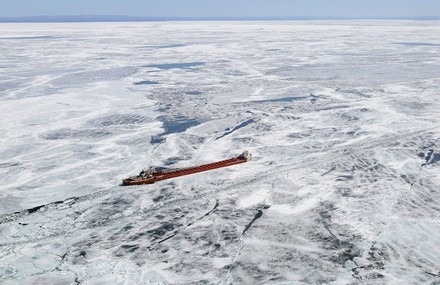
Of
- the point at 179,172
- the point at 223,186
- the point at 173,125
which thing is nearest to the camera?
the point at 223,186

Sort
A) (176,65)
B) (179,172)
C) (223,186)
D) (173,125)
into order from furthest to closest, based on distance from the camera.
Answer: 1. (176,65)
2. (173,125)
3. (179,172)
4. (223,186)

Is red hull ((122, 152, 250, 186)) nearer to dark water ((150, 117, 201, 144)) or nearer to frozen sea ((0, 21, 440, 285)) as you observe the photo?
frozen sea ((0, 21, 440, 285))

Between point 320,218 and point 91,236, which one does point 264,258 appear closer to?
point 320,218

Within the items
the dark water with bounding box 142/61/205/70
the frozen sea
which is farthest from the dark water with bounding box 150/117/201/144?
the dark water with bounding box 142/61/205/70

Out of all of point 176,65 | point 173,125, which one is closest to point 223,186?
point 173,125

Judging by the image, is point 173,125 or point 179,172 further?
point 173,125

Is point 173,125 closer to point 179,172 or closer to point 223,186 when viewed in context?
point 179,172
